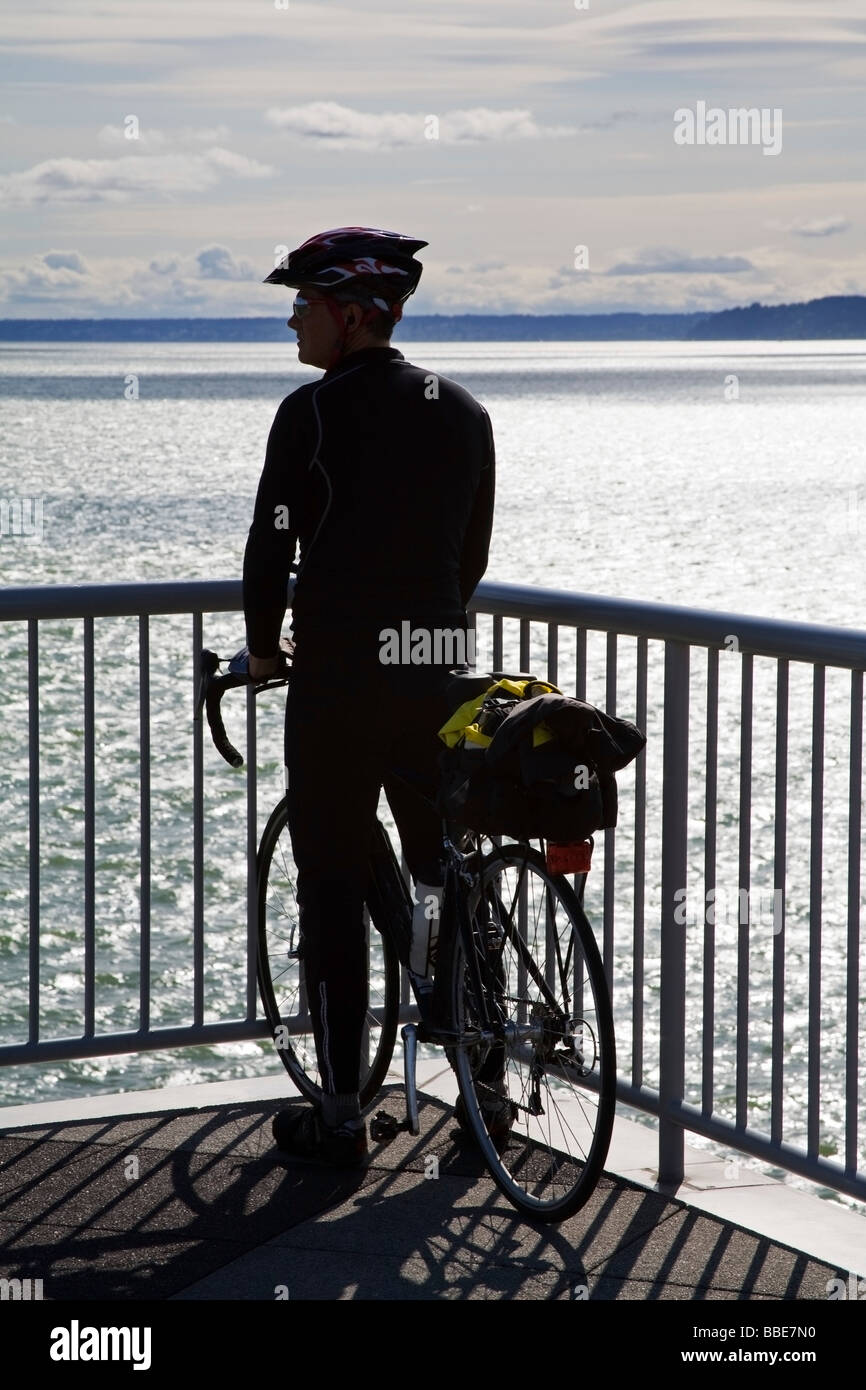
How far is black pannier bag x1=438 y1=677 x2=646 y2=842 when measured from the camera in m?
3.77

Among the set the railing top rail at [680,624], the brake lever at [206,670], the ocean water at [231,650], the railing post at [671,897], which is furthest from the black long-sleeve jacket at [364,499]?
the ocean water at [231,650]

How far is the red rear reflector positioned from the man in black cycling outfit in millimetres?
465

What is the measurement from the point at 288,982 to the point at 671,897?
1.35 meters

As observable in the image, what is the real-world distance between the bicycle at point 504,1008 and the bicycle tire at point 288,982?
10 mm

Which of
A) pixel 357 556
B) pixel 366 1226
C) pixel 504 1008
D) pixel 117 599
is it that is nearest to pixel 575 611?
pixel 357 556

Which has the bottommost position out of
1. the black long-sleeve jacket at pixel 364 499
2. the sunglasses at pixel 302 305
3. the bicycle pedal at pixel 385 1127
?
the bicycle pedal at pixel 385 1127

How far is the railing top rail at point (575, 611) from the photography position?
390 centimetres

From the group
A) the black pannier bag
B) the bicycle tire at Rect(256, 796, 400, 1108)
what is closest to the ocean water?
the bicycle tire at Rect(256, 796, 400, 1108)

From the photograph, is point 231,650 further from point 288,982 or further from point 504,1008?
point 504,1008

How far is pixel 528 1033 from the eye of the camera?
4113 millimetres

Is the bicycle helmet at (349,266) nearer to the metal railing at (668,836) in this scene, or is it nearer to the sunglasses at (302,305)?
the sunglasses at (302,305)

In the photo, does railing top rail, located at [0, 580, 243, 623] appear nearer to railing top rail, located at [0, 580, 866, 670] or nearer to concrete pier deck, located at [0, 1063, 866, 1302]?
railing top rail, located at [0, 580, 866, 670]
